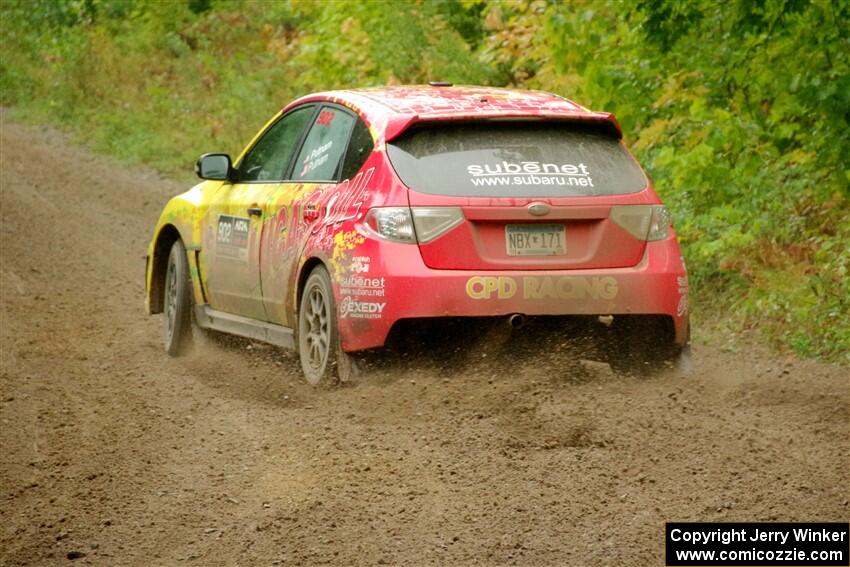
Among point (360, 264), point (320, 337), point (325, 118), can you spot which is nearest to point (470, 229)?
point (360, 264)

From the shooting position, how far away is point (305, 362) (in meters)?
7.84

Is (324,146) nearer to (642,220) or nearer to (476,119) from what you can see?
(476,119)

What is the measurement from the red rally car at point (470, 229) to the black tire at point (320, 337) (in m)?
0.01

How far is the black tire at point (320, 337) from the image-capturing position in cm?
741

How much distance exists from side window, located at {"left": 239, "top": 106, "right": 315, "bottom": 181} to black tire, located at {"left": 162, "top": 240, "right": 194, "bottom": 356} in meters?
0.88

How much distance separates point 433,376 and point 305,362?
2.81 feet

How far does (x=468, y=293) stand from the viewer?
701 centimetres

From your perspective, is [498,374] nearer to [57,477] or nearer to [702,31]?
[57,477]

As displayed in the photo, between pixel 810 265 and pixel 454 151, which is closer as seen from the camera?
pixel 454 151

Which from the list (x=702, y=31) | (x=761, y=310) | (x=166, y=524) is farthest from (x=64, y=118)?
(x=166, y=524)

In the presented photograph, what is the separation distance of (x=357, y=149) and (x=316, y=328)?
95 cm

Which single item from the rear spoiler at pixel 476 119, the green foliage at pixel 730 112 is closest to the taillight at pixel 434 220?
the rear spoiler at pixel 476 119

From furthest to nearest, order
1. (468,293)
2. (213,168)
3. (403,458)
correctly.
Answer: (213,168) < (468,293) < (403,458)

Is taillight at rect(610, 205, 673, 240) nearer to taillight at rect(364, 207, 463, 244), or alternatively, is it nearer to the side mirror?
taillight at rect(364, 207, 463, 244)
